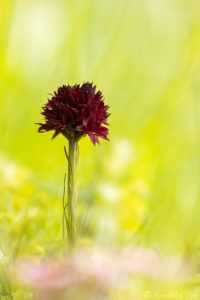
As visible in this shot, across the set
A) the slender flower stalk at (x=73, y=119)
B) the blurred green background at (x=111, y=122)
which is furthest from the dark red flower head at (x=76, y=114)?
the blurred green background at (x=111, y=122)

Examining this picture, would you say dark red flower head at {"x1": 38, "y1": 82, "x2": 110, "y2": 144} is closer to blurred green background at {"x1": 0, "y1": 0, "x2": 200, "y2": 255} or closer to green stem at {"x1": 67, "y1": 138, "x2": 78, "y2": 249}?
green stem at {"x1": 67, "y1": 138, "x2": 78, "y2": 249}

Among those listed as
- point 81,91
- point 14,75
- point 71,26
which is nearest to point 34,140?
point 14,75

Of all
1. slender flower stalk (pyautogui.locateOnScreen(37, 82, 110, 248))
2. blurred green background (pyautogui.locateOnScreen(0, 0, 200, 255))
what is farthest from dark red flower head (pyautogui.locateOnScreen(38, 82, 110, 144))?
blurred green background (pyautogui.locateOnScreen(0, 0, 200, 255))

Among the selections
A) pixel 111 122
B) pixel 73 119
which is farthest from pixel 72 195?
pixel 111 122

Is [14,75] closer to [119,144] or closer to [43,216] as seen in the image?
[119,144]

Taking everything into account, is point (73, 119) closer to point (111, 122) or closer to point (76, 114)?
point (76, 114)

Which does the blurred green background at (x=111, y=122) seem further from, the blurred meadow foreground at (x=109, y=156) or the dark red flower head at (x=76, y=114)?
the dark red flower head at (x=76, y=114)
